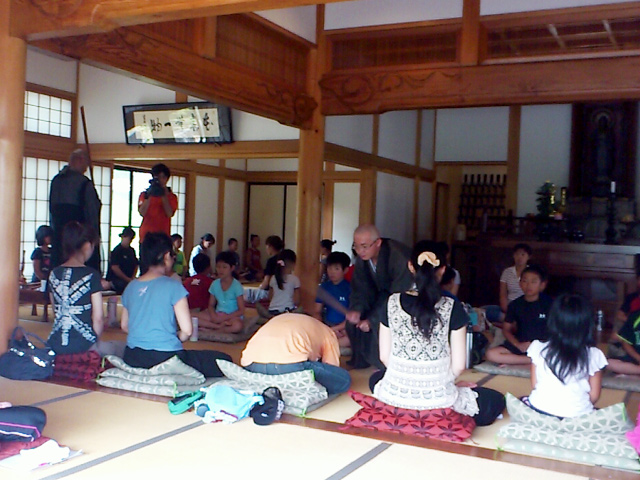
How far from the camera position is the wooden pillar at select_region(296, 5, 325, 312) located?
6.64m

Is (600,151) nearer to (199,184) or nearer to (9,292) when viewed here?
(199,184)

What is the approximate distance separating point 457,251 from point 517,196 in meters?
1.23

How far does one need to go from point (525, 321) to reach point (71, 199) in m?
3.48

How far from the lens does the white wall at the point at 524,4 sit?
17.8 feet

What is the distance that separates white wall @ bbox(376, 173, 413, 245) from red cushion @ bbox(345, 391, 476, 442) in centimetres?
601

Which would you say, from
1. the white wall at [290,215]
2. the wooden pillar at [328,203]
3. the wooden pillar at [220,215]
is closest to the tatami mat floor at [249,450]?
the wooden pillar at [328,203]

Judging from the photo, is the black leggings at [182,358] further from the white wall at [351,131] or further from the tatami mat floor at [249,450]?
the white wall at [351,131]

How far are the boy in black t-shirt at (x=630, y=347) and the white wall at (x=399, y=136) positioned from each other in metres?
4.79

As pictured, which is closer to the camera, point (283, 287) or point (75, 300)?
point (75, 300)

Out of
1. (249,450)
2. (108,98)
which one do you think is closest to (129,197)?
(108,98)

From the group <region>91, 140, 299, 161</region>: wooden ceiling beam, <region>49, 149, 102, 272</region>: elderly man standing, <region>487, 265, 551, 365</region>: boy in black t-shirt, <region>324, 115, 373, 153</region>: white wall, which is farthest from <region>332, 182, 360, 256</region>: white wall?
<region>487, 265, 551, 365</region>: boy in black t-shirt

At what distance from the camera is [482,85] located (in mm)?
5828

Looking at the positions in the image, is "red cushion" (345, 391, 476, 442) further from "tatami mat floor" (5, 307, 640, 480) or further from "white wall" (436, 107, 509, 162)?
"white wall" (436, 107, 509, 162)

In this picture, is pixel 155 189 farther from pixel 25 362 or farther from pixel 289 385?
pixel 289 385
